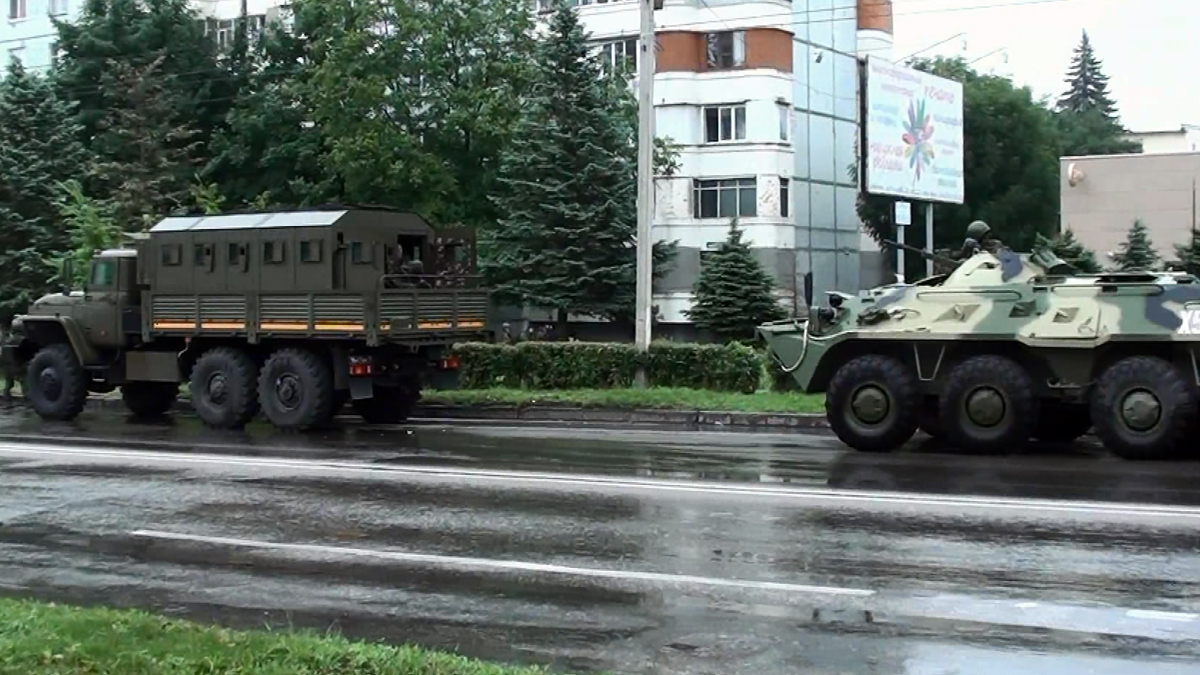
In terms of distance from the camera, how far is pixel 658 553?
9453 millimetres

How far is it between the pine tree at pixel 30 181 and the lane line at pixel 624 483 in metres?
21.1

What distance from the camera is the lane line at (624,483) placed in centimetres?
1090

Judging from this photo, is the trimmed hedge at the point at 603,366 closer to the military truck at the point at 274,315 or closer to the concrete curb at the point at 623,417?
the concrete curb at the point at 623,417

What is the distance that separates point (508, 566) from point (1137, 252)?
1252 inches

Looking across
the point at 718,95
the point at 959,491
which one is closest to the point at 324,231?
the point at 959,491

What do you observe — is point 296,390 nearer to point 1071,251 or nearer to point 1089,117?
point 1071,251

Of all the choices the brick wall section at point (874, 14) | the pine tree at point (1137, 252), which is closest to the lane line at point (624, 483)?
the pine tree at point (1137, 252)

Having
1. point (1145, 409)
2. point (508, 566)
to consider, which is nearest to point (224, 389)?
point (1145, 409)

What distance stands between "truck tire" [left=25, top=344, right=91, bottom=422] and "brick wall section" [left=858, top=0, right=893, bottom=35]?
33606 mm

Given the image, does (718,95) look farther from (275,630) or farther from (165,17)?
(275,630)

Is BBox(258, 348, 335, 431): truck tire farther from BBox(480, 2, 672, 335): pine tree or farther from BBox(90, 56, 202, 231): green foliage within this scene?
BBox(480, 2, 672, 335): pine tree

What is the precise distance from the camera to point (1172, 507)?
10875 mm

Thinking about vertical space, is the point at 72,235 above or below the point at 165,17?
below

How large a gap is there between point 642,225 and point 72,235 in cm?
1492
